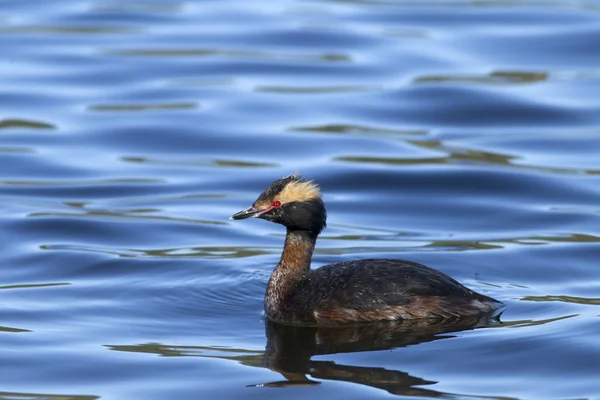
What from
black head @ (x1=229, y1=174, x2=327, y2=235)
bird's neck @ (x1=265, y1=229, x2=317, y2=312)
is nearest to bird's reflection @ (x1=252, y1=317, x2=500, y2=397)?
bird's neck @ (x1=265, y1=229, x2=317, y2=312)

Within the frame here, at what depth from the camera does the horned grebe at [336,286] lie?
940 cm

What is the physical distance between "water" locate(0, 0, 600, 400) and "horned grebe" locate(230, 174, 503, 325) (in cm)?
18

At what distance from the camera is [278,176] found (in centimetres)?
1462

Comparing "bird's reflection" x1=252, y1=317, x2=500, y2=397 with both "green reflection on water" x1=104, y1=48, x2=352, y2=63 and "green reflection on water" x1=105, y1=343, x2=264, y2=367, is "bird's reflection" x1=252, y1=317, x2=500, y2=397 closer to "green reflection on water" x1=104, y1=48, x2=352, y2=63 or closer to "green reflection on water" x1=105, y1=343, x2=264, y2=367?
"green reflection on water" x1=105, y1=343, x2=264, y2=367

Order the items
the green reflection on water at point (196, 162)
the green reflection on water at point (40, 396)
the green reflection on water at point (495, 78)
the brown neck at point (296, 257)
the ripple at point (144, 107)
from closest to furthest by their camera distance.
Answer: the green reflection on water at point (40, 396), the brown neck at point (296, 257), the green reflection on water at point (196, 162), the ripple at point (144, 107), the green reflection on water at point (495, 78)

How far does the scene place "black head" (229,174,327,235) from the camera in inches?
389

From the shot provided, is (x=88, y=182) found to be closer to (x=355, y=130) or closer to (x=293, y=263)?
(x=355, y=130)

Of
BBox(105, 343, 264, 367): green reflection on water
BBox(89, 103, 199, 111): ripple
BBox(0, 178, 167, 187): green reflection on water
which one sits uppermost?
BBox(89, 103, 199, 111): ripple

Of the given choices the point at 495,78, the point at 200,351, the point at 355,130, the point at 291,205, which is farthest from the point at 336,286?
the point at 495,78

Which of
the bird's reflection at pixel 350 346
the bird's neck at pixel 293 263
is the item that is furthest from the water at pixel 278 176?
the bird's neck at pixel 293 263

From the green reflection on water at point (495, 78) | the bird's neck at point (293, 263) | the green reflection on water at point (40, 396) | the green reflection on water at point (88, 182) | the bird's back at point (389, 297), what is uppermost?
the green reflection on water at point (495, 78)

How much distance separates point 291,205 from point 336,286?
0.75 m

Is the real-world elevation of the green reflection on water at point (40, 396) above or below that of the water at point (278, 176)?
below

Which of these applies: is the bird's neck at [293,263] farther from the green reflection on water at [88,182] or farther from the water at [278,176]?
the green reflection on water at [88,182]
